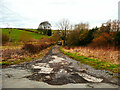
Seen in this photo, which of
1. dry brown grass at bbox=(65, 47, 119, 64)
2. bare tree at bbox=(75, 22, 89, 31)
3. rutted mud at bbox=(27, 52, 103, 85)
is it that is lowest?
rutted mud at bbox=(27, 52, 103, 85)

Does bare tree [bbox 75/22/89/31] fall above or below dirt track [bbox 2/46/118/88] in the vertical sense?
above

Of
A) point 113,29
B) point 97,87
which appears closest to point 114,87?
point 97,87

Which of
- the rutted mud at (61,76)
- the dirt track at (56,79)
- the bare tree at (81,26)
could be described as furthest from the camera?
the bare tree at (81,26)

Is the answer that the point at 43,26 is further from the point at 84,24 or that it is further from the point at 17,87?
the point at 17,87

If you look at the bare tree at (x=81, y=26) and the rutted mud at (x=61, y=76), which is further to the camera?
the bare tree at (x=81, y=26)

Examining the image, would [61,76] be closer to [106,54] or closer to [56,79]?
[56,79]

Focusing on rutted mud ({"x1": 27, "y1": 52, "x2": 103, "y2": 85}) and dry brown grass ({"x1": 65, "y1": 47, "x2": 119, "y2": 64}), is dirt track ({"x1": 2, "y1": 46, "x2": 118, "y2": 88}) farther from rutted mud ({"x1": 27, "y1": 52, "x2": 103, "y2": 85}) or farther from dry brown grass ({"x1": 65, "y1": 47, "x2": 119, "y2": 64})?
dry brown grass ({"x1": 65, "y1": 47, "x2": 119, "y2": 64})

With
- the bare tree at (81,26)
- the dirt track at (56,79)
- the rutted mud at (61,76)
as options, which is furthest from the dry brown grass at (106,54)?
the bare tree at (81,26)

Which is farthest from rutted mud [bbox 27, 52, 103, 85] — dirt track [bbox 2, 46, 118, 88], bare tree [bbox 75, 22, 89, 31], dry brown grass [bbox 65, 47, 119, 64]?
bare tree [bbox 75, 22, 89, 31]

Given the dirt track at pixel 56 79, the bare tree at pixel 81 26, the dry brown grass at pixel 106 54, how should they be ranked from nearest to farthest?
the dirt track at pixel 56 79 → the dry brown grass at pixel 106 54 → the bare tree at pixel 81 26

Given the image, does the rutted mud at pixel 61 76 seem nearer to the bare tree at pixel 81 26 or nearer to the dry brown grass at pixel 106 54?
the dry brown grass at pixel 106 54

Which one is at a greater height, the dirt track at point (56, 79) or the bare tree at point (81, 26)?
the bare tree at point (81, 26)

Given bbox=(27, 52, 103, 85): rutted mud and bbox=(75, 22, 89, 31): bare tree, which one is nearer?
bbox=(27, 52, 103, 85): rutted mud

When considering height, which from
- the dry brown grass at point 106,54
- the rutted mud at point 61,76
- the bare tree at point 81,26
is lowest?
the rutted mud at point 61,76
